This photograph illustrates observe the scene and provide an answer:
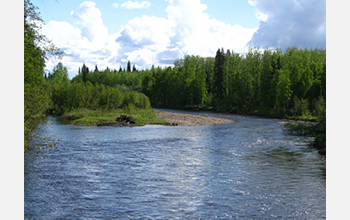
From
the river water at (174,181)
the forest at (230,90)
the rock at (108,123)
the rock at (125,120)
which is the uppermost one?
the forest at (230,90)

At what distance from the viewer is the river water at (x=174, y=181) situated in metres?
16.8

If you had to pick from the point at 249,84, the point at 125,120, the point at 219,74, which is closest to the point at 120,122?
the point at 125,120

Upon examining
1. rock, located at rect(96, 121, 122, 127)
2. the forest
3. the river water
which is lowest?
the river water

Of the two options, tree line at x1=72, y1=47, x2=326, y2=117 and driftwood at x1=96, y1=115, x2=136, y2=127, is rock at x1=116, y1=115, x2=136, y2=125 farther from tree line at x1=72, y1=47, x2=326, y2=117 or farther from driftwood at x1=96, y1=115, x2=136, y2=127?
tree line at x1=72, y1=47, x2=326, y2=117

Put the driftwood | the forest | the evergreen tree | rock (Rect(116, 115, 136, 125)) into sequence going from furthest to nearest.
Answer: the evergreen tree → the forest → rock (Rect(116, 115, 136, 125)) → the driftwood

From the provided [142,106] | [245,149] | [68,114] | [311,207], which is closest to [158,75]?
[142,106]

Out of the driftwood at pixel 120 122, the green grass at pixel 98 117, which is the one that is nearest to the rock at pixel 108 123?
the driftwood at pixel 120 122

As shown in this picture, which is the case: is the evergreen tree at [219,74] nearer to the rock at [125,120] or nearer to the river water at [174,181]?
the rock at [125,120]

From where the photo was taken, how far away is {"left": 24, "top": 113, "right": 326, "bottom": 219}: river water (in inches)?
663

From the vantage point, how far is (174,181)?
21969 mm

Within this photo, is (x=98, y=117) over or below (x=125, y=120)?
over

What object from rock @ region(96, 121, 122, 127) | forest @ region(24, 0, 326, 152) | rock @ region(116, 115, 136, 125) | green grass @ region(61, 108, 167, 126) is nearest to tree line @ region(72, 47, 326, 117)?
forest @ region(24, 0, 326, 152)

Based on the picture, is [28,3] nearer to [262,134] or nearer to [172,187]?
[172,187]

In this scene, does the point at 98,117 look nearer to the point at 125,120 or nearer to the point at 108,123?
the point at 108,123
